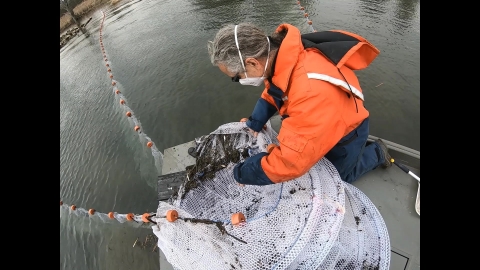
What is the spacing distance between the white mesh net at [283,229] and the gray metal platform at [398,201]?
0.52m

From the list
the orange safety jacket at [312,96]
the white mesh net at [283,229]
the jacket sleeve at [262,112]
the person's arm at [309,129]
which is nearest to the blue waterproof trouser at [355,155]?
the white mesh net at [283,229]

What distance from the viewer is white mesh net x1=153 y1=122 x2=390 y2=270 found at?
2.39 meters

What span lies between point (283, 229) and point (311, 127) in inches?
40.4

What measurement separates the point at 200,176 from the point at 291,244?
5.15 feet

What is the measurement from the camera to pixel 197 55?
9.35m

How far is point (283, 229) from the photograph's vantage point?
8.19 ft

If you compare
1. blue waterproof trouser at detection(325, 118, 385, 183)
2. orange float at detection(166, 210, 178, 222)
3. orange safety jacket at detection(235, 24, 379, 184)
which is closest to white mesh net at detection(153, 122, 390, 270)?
orange float at detection(166, 210, 178, 222)

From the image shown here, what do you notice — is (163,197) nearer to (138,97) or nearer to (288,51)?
(288,51)

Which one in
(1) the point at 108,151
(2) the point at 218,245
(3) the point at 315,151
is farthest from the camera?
(1) the point at 108,151

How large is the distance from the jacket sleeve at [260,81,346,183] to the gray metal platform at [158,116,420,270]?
5.82 feet

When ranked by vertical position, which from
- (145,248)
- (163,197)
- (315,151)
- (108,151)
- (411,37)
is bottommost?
(411,37)

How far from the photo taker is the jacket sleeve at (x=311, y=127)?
2.10 metres

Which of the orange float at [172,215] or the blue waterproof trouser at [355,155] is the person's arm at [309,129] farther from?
the orange float at [172,215]

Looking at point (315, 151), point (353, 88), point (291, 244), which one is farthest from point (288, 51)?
point (291, 244)
